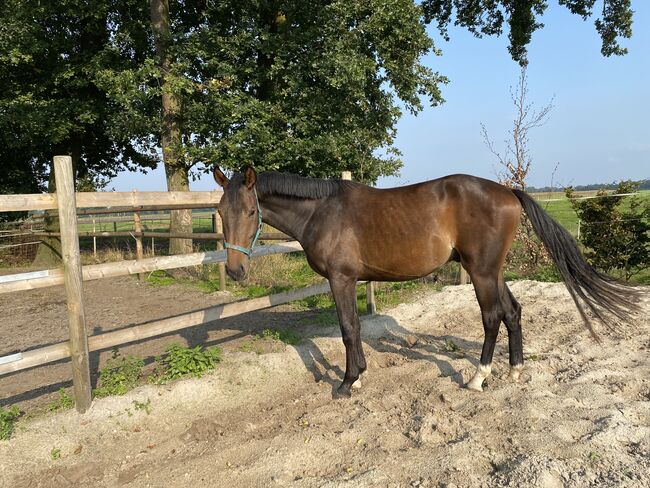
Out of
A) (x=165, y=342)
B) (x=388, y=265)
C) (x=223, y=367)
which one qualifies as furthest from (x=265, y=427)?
(x=165, y=342)

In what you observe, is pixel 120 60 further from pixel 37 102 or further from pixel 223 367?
pixel 223 367

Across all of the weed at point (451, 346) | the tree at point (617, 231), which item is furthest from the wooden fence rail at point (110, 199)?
the tree at point (617, 231)

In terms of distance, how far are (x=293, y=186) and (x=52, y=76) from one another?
417 inches

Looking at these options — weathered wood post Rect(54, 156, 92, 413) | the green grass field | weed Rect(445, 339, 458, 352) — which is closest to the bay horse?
weed Rect(445, 339, 458, 352)

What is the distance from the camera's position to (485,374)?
3.82 metres

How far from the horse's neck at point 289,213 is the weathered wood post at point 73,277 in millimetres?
1587

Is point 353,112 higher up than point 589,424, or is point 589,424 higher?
point 353,112

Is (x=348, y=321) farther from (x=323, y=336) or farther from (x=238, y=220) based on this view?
(x=323, y=336)

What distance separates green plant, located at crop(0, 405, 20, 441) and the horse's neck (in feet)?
8.12

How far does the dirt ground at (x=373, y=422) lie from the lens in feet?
8.40

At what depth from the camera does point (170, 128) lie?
10.2m

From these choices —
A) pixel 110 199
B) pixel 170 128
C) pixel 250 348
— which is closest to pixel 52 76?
pixel 170 128

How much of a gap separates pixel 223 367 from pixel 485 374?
2.50 meters

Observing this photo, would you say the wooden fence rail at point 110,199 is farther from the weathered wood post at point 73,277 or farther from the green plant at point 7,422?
the green plant at point 7,422
